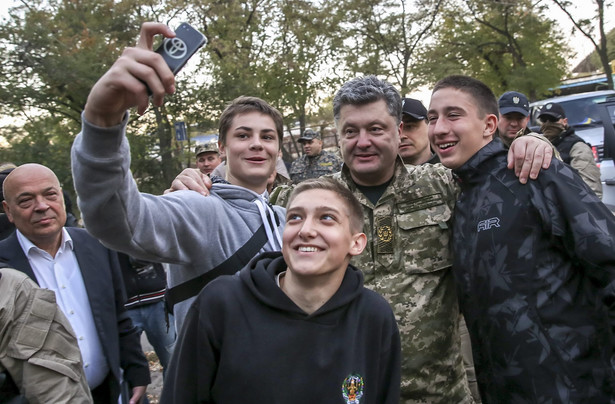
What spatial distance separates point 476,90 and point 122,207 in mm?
1779

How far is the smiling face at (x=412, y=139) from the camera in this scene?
14.5 feet

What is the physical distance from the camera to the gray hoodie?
1.41m

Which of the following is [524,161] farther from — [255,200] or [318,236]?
[255,200]

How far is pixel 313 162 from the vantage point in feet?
29.5

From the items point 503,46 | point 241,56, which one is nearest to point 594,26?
point 503,46

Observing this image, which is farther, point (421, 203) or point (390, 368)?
point (421, 203)

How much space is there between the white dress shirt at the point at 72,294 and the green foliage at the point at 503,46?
54.9ft

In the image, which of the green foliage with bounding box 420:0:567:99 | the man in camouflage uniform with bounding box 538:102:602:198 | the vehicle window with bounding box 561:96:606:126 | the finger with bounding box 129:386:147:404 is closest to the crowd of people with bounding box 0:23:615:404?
the finger with bounding box 129:386:147:404

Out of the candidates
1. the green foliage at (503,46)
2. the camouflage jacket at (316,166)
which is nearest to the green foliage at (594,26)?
the green foliage at (503,46)

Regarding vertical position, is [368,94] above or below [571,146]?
above

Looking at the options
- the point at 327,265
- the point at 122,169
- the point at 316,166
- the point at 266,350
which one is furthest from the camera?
the point at 316,166

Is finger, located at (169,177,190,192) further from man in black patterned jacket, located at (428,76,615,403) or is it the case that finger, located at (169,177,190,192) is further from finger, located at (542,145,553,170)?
finger, located at (542,145,553,170)

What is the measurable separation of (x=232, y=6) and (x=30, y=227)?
45.8 feet

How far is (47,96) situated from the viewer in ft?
36.2
